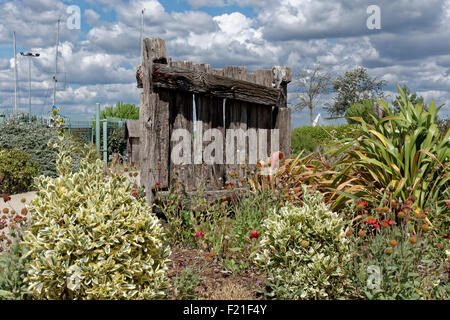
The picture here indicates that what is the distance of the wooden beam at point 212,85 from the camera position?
5.22 meters

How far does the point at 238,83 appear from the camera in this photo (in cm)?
618

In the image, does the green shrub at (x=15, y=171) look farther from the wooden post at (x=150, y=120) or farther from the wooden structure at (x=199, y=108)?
the wooden post at (x=150, y=120)

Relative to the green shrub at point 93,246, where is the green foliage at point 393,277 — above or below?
below

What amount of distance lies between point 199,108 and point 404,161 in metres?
2.71

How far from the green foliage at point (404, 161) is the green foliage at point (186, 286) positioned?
7.86 feet

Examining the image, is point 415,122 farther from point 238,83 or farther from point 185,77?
point 185,77

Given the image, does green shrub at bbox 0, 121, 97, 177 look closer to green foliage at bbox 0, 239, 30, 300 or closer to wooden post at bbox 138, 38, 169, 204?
wooden post at bbox 138, 38, 169, 204

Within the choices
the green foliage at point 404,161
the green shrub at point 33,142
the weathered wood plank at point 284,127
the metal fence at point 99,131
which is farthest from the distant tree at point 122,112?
the green foliage at point 404,161

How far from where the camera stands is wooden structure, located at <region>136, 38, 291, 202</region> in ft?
17.1

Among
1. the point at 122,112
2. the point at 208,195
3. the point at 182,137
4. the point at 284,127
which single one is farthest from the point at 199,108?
the point at 122,112

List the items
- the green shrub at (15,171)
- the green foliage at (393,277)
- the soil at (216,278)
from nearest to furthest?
the green foliage at (393,277)
the soil at (216,278)
the green shrub at (15,171)

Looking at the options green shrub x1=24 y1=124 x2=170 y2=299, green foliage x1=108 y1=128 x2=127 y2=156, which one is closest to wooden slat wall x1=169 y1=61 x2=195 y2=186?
green shrub x1=24 y1=124 x2=170 y2=299

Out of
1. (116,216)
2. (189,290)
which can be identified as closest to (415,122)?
(189,290)

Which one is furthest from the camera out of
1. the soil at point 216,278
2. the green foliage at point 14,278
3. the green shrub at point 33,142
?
the green shrub at point 33,142
